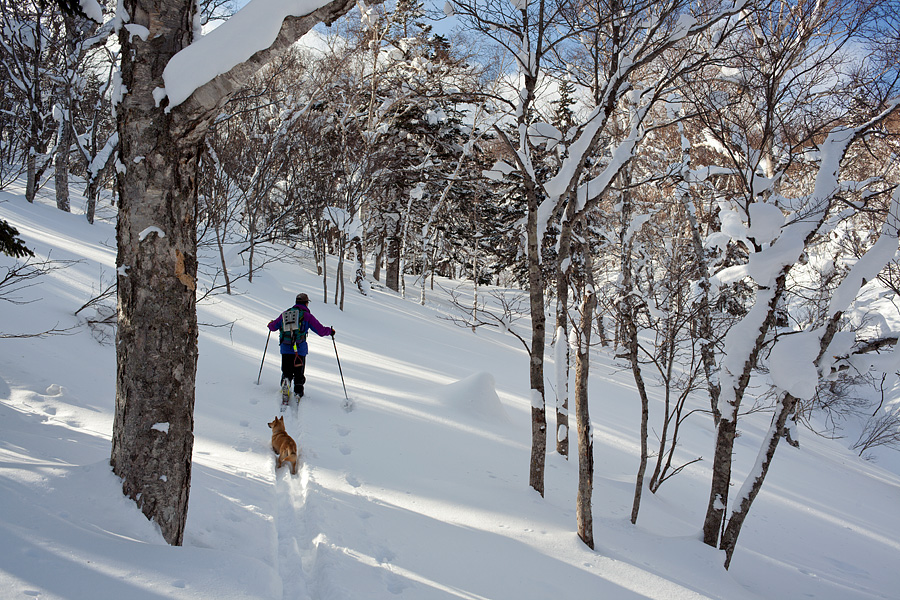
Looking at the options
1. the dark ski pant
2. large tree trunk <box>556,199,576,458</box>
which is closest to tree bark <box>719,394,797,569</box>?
large tree trunk <box>556,199,576,458</box>

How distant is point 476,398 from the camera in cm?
849

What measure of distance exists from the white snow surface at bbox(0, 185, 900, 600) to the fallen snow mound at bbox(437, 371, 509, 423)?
0.09 feet

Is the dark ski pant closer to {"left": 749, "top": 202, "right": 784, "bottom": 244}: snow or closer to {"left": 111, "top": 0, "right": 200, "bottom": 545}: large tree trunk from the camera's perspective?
{"left": 111, "top": 0, "right": 200, "bottom": 545}: large tree trunk

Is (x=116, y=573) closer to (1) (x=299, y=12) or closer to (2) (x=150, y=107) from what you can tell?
(2) (x=150, y=107)

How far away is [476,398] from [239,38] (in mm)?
6928

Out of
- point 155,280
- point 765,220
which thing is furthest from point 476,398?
point 155,280

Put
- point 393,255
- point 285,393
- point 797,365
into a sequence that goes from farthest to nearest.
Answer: point 393,255 → point 285,393 → point 797,365

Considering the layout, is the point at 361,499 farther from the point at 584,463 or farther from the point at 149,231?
the point at 149,231

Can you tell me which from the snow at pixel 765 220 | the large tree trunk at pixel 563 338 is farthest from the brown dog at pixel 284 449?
the snow at pixel 765 220

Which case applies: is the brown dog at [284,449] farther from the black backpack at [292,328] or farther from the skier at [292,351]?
the black backpack at [292,328]

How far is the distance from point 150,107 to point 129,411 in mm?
1709

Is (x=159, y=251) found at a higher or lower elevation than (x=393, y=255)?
higher

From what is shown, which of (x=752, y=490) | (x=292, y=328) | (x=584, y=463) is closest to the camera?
(x=584, y=463)

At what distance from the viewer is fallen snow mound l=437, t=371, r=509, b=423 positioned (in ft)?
27.4
